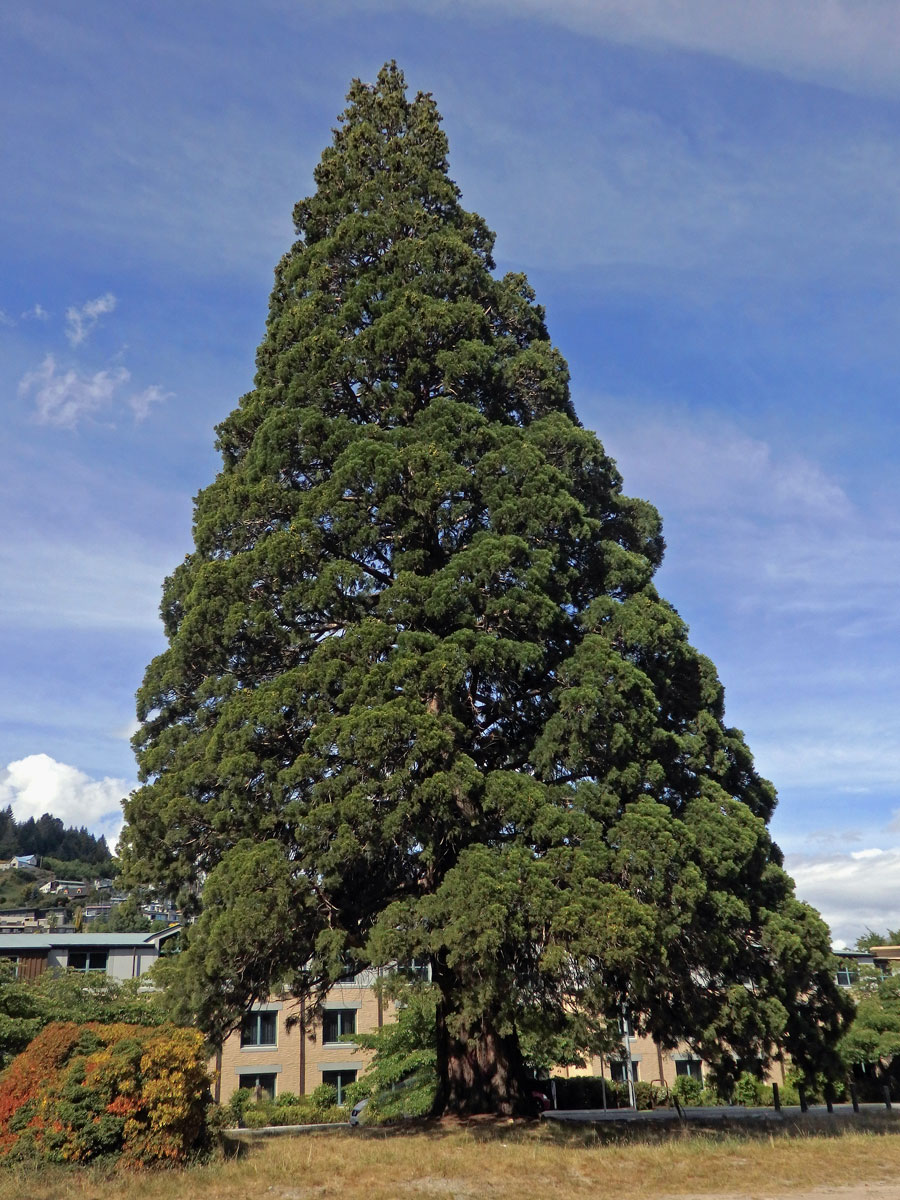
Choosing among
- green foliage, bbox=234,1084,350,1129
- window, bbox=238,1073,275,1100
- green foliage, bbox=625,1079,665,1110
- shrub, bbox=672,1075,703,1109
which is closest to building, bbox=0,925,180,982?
window, bbox=238,1073,275,1100

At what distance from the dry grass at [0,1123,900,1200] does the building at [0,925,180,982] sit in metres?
23.8

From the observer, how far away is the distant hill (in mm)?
170375

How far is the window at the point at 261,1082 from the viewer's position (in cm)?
3447

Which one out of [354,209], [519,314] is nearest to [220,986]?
[519,314]

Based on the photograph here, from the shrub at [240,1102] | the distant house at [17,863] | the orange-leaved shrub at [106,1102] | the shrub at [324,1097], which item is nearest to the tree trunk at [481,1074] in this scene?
the orange-leaved shrub at [106,1102]

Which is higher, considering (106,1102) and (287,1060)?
(106,1102)

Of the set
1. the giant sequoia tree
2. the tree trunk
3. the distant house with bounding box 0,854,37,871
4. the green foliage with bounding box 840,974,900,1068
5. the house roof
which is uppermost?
the distant house with bounding box 0,854,37,871

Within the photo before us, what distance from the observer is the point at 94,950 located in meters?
36.2

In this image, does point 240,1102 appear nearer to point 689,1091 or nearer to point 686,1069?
point 689,1091

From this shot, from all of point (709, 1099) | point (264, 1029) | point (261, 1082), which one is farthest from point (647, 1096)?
point (264, 1029)

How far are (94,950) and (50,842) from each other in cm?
15979

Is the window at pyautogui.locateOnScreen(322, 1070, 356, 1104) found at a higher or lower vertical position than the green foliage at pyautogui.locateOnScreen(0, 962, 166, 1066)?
lower

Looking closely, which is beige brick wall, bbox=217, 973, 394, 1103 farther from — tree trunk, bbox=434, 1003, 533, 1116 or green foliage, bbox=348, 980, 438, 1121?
tree trunk, bbox=434, 1003, 533, 1116

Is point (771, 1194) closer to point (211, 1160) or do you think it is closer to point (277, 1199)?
point (277, 1199)
